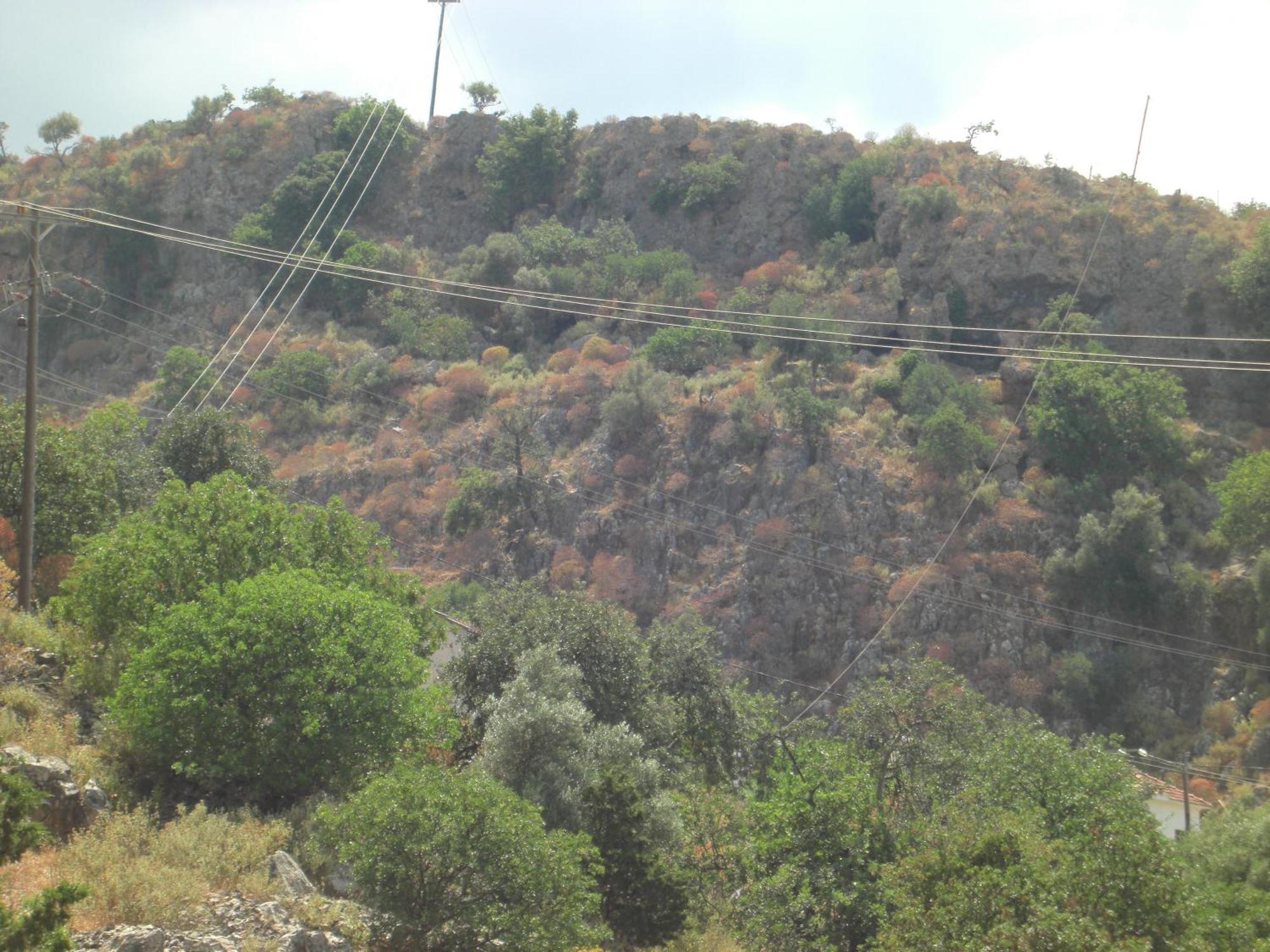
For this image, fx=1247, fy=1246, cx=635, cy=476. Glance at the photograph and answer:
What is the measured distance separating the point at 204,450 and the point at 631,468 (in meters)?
15.7

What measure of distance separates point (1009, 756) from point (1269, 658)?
72.4 ft

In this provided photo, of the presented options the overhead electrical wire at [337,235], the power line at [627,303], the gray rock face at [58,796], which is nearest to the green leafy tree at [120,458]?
the power line at [627,303]

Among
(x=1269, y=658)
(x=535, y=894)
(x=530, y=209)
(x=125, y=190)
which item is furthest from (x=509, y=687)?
(x=125, y=190)

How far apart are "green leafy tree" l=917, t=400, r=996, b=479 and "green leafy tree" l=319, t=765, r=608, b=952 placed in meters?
28.5

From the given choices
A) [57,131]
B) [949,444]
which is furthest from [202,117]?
[949,444]

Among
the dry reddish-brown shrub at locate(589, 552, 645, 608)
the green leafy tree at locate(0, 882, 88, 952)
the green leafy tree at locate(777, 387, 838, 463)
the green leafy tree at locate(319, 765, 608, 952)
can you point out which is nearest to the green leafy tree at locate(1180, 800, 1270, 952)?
the green leafy tree at locate(319, 765, 608, 952)

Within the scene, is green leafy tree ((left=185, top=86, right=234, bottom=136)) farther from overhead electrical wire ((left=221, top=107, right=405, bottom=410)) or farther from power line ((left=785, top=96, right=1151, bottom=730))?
power line ((left=785, top=96, right=1151, bottom=730))

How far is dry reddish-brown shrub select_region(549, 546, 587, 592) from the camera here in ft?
134

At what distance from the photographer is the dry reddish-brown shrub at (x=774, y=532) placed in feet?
132

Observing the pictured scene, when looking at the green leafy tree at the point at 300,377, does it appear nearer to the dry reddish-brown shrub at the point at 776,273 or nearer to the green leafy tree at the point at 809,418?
the dry reddish-brown shrub at the point at 776,273

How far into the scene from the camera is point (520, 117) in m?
63.0

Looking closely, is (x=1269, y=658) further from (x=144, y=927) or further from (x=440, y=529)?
(x=144, y=927)

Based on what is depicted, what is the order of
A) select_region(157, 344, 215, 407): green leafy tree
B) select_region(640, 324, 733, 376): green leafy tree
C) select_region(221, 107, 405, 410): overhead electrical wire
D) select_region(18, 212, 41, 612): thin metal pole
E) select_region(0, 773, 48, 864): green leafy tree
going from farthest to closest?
select_region(221, 107, 405, 410): overhead electrical wire < select_region(157, 344, 215, 407): green leafy tree < select_region(640, 324, 733, 376): green leafy tree < select_region(18, 212, 41, 612): thin metal pole < select_region(0, 773, 48, 864): green leafy tree

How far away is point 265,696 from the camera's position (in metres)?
16.7
